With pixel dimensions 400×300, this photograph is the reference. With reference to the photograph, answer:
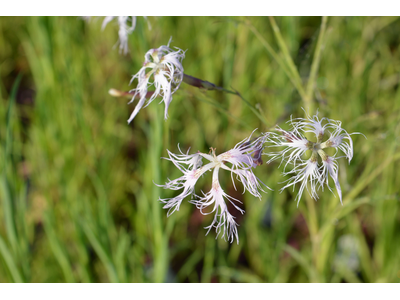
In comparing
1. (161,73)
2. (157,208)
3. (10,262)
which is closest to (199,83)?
(161,73)

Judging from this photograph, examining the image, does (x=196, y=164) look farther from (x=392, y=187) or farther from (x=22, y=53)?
(x=22, y=53)

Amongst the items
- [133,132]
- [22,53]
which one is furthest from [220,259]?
[22,53]

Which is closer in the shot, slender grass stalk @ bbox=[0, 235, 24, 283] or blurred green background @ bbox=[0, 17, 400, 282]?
slender grass stalk @ bbox=[0, 235, 24, 283]

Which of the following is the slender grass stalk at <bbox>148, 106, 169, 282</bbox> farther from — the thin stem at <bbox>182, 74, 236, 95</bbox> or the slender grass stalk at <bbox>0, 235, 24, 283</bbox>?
the slender grass stalk at <bbox>0, 235, 24, 283</bbox>

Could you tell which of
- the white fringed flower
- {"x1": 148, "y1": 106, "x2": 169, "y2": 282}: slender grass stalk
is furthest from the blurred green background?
the white fringed flower

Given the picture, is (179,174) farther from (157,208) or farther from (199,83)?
(199,83)

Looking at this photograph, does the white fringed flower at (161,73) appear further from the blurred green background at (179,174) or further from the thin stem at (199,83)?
the blurred green background at (179,174)

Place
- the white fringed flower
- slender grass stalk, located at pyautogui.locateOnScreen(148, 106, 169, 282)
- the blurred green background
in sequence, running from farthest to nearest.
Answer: the blurred green background, slender grass stalk, located at pyautogui.locateOnScreen(148, 106, 169, 282), the white fringed flower

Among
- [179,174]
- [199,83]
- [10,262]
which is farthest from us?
[179,174]
